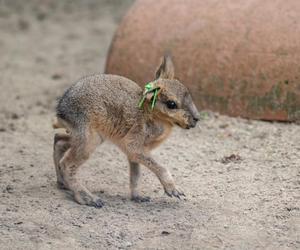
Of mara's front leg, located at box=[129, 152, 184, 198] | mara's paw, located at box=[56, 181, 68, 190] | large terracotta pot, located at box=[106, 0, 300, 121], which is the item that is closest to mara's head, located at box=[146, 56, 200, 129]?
mara's front leg, located at box=[129, 152, 184, 198]

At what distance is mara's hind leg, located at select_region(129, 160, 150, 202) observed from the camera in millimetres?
6379

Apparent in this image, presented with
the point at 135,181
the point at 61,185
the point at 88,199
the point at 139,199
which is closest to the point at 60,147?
the point at 61,185

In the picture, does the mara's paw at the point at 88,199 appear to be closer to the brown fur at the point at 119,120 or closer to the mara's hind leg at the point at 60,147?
the brown fur at the point at 119,120

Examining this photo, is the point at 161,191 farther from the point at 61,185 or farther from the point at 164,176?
the point at 61,185

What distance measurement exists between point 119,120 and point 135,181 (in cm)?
60

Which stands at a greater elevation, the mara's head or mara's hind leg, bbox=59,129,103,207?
the mara's head

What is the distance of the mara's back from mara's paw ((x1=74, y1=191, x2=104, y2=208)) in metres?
0.62

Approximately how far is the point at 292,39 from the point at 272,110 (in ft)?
2.64

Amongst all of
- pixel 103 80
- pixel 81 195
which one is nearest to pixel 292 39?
pixel 103 80

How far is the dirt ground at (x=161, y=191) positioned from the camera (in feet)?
18.2

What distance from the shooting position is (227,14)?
8344mm

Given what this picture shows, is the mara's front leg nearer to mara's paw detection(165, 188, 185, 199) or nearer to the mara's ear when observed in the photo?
mara's paw detection(165, 188, 185, 199)

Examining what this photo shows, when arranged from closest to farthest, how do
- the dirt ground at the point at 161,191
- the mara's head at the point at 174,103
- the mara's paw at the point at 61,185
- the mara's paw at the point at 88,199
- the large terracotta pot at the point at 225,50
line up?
the dirt ground at the point at 161,191
the mara's head at the point at 174,103
the mara's paw at the point at 88,199
the mara's paw at the point at 61,185
the large terracotta pot at the point at 225,50

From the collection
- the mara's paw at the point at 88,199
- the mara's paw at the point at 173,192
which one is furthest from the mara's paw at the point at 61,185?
the mara's paw at the point at 173,192
